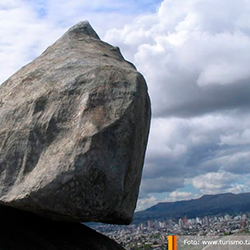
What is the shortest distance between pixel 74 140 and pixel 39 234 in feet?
7.06

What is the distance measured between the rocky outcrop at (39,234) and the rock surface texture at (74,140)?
0.78 metres

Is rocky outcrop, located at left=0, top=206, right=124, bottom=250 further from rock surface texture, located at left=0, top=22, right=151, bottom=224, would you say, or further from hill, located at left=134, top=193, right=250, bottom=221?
hill, located at left=134, top=193, right=250, bottom=221

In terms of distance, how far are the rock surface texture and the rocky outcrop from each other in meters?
0.78

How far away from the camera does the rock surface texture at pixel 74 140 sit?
523 cm

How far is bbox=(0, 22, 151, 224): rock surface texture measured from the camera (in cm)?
523

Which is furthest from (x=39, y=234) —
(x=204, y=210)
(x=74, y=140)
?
(x=204, y=210)

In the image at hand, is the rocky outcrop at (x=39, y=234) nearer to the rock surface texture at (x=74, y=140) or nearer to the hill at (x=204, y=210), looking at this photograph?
the rock surface texture at (x=74, y=140)

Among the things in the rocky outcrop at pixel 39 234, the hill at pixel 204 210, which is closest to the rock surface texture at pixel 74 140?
the rocky outcrop at pixel 39 234

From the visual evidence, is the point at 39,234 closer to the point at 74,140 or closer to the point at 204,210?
the point at 74,140

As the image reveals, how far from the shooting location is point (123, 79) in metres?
6.01

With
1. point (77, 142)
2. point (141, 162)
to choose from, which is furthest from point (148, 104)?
point (77, 142)

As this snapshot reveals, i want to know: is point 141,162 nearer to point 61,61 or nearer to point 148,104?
point 148,104

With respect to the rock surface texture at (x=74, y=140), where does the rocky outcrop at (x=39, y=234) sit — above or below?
below

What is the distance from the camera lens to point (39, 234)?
6719 mm
